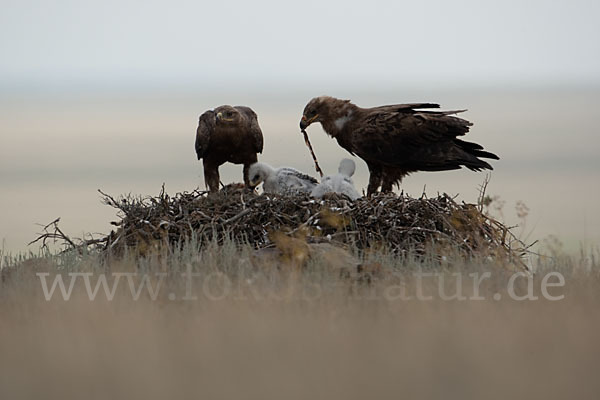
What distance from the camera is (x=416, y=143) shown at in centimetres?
1068

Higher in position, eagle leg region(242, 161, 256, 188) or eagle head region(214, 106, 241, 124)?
eagle head region(214, 106, 241, 124)

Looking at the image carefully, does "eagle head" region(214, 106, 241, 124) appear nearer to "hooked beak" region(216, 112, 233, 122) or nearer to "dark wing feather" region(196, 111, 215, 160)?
"hooked beak" region(216, 112, 233, 122)

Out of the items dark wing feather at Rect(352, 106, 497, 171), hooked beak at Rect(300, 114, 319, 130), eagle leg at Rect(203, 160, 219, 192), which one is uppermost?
hooked beak at Rect(300, 114, 319, 130)

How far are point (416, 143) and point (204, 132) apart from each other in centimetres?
278

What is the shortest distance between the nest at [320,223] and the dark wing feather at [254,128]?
2.06 metres

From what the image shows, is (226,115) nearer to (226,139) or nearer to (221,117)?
(221,117)

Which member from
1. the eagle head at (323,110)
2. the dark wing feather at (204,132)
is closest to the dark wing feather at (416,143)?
the eagle head at (323,110)

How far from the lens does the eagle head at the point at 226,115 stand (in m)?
11.5

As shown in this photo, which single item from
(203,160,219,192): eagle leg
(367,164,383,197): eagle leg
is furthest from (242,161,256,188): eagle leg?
(367,164,383,197): eagle leg

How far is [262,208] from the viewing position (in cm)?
937

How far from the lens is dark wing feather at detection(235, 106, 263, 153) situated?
11.7 metres

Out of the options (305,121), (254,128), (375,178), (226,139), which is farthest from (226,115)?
(375,178)

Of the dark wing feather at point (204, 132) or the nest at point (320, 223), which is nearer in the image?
the nest at point (320, 223)

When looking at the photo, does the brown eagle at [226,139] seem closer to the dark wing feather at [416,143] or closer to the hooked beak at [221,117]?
the hooked beak at [221,117]
